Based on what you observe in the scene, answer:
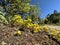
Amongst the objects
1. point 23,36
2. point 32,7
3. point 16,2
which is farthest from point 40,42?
point 32,7

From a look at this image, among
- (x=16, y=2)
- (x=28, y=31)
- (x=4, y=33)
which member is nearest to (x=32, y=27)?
(x=28, y=31)

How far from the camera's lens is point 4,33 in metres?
5.70

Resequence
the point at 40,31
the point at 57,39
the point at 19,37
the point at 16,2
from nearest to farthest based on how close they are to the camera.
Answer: the point at 19,37
the point at 57,39
the point at 40,31
the point at 16,2

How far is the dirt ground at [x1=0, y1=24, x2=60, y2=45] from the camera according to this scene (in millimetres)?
5242

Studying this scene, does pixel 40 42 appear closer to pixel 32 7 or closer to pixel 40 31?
pixel 40 31

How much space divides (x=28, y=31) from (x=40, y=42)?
2.56 ft

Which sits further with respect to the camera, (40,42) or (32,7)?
(32,7)

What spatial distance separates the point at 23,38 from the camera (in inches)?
220

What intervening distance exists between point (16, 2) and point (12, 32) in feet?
20.0

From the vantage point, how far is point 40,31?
258 inches

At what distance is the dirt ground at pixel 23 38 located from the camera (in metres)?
5.24

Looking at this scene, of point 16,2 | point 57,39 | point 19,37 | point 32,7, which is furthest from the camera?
point 32,7

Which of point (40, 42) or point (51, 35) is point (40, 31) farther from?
point (40, 42)

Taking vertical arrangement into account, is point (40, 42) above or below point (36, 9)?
above
